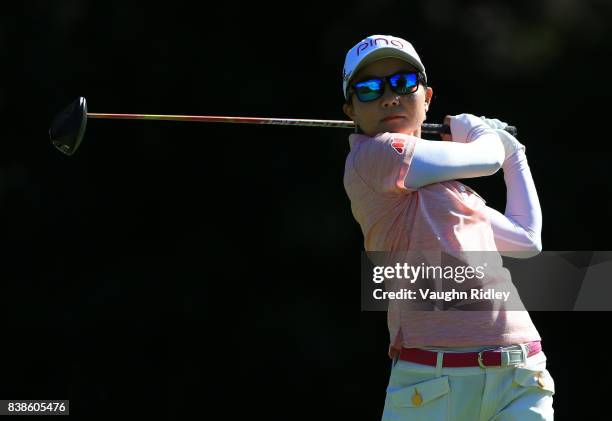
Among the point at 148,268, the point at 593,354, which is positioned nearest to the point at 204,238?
the point at 148,268

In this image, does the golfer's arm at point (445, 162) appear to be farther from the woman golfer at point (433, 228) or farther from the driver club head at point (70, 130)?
the driver club head at point (70, 130)

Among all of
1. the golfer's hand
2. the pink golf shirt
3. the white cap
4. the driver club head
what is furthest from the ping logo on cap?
the driver club head

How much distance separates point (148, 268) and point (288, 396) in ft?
2.35

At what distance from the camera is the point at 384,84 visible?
244 cm

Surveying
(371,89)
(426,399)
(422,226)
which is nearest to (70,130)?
(371,89)

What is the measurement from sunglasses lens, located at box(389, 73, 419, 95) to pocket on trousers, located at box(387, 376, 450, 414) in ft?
1.88

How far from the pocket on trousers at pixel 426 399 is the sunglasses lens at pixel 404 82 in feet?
1.88

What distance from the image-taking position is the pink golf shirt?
7.47 feet

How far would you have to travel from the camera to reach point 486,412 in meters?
2.27

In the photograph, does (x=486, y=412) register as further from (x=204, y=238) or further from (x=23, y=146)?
(x=23, y=146)

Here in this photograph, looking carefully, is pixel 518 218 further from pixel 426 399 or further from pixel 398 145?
pixel 426 399

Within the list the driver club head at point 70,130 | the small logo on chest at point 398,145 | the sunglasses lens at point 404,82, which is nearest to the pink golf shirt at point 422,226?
the small logo on chest at point 398,145

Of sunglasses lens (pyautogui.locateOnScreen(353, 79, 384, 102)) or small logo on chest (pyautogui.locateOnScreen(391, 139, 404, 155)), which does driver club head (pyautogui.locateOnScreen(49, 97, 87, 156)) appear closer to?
sunglasses lens (pyautogui.locateOnScreen(353, 79, 384, 102))

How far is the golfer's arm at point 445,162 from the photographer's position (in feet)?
7.60
